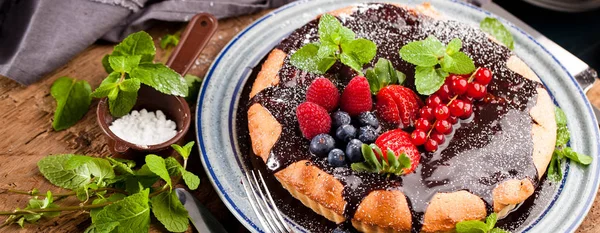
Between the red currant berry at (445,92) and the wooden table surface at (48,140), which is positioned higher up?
the red currant berry at (445,92)

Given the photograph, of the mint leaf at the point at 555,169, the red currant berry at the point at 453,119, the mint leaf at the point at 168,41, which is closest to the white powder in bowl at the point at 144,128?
the mint leaf at the point at 168,41

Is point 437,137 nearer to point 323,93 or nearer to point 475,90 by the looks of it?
point 475,90

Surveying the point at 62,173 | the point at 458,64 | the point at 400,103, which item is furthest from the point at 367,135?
the point at 62,173

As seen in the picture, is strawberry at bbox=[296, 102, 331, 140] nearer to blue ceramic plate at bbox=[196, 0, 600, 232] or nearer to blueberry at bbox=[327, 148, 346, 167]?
blueberry at bbox=[327, 148, 346, 167]

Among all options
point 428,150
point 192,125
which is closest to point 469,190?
point 428,150

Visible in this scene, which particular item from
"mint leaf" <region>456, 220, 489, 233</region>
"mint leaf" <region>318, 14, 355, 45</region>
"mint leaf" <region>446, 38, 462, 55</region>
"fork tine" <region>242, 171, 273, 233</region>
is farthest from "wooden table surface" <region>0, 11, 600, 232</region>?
"mint leaf" <region>446, 38, 462, 55</region>

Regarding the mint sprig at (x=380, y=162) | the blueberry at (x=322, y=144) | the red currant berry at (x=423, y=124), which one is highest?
the red currant berry at (x=423, y=124)

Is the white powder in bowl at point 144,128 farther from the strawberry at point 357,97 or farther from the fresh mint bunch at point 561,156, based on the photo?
the fresh mint bunch at point 561,156
